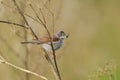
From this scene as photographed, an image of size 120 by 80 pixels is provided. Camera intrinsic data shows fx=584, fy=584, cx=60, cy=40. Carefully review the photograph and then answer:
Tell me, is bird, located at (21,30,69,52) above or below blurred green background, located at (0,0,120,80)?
above

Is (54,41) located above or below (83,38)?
above

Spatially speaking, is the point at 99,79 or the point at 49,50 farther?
the point at 49,50

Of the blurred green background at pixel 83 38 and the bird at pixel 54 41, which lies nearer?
the bird at pixel 54 41

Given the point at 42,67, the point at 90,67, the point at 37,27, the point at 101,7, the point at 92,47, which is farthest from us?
the point at 101,7

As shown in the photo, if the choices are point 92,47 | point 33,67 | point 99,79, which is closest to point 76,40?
point 92,47

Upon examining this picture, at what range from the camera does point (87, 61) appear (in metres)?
8.80

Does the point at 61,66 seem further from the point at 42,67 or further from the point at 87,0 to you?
the point at 42,67

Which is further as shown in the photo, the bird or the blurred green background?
the blurred green background

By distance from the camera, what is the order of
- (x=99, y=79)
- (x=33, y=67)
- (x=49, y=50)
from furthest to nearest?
(x=33, y=67), (x=49, y=50), (x=99, y=79)

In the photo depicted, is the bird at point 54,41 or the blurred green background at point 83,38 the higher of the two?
the bird at point 54,41

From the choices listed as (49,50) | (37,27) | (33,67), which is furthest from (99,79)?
(37,27)

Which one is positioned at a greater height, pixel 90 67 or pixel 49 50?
pixel 49 50

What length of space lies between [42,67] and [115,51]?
8.47 feet

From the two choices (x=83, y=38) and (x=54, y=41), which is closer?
(x=54, y=41)
